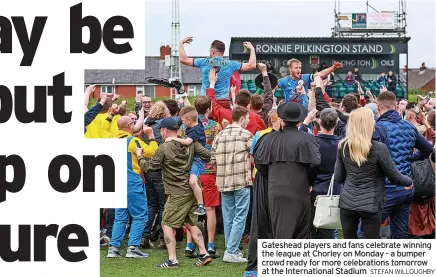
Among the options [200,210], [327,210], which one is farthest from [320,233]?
[200,210]

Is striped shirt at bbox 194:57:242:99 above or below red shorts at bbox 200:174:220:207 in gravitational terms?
above

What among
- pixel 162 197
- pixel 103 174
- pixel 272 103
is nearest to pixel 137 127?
pixel 162 197

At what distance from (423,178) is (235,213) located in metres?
2.18

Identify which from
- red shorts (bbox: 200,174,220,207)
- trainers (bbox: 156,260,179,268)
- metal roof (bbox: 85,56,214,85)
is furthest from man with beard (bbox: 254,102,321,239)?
metal roof (bbox: 85,56,214,85)

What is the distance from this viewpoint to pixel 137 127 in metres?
10.1

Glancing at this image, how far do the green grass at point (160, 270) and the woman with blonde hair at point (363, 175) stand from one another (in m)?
1.64

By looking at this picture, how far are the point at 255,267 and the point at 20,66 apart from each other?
3514mm

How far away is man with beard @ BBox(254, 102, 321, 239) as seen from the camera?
809 cm

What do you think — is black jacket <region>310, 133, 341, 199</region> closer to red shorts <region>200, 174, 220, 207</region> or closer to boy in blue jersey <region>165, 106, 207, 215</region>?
boy in blue jersey <region>165, 106, 207, 215</region>

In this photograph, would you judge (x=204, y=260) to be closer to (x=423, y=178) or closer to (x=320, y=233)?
(x=320, y=233)

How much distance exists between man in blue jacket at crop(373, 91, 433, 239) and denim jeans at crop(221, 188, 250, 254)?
5.11 ft

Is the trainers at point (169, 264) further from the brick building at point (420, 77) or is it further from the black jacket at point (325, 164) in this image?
the brick building at point (420, 77)

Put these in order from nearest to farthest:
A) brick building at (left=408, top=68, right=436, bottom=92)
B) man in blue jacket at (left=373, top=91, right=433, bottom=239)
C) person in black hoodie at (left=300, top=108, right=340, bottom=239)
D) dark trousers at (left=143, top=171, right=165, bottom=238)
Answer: person in black hoodie at (left=300, top=108, right=340, bottom=239), man in blue jacket at (left=373, top=91, right=433, bottom=239), dark trousers at (left=143, top=171, right=165, bottom=238), brick building at (left=408, top=68, right=436, bottom=92)

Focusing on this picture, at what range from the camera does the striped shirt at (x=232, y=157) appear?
938 centimetres
